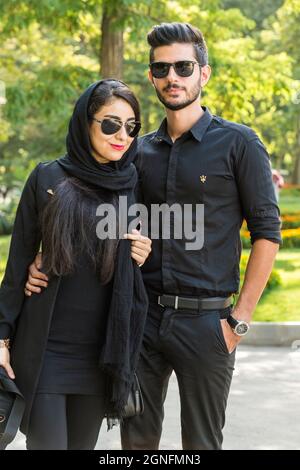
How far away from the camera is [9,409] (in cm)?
349

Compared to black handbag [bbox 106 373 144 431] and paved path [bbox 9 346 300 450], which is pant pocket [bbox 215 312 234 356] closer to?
black handbag [bbox 106 373 144 431]

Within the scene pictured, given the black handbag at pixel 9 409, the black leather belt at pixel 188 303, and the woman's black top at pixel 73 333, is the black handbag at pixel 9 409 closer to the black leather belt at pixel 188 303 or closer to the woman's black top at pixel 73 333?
the woman's black top at pixel 73 333

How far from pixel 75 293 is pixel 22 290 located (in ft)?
0.72

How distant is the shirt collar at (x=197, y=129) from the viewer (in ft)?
13.4

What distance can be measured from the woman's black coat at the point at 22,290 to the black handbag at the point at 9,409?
38mm

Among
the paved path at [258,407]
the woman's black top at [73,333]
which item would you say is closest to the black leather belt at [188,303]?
the woman's black top at [73,333]

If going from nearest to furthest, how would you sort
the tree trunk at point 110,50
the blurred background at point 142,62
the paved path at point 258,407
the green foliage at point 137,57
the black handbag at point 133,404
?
the black handbag at point 133,404 < the paved path at point 258,407 < the blurred background at point 142,62 < the green foliage at point 137,57 < the tree trunk at point 110,50

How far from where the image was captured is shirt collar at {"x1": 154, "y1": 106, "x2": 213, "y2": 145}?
408 centimetres

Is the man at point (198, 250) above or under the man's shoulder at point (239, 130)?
under

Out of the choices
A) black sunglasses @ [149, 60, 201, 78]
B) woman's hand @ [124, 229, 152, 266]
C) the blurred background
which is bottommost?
woman's hand @ [124, 229, 152, 266]

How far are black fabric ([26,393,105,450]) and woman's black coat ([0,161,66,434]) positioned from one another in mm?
62

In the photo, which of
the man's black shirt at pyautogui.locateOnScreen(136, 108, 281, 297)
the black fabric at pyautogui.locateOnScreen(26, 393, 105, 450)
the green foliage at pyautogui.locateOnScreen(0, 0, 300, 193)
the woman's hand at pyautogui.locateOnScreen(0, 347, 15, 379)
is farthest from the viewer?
the green foliage at pyautogui.locateOnScreen(0, 0, 300, 193)

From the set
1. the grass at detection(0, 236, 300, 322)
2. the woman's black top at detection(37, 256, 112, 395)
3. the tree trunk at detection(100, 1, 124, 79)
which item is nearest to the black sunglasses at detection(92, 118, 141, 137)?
the woman's black top at detection(37, 256, 112, 395)
